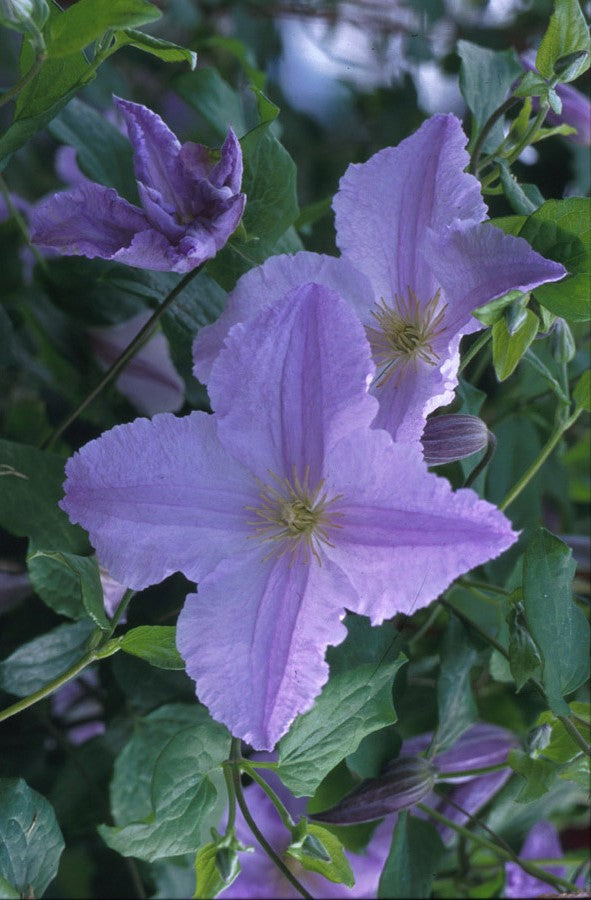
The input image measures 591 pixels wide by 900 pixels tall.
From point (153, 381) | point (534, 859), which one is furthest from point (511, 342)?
point (534, 859)

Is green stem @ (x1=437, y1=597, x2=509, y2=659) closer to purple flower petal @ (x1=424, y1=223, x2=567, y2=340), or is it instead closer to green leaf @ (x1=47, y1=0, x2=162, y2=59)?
purple flower petal @ (x1=424, y1=223, x2=567, y2=340)

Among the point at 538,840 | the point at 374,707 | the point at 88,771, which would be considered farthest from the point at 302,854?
the point at 538,840

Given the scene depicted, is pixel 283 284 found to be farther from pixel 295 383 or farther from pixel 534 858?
pixel 534 858

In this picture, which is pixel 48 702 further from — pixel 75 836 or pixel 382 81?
pixel 382 81

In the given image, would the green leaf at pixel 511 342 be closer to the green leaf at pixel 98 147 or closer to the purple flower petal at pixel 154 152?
the purple flower petal at pixel 154 152

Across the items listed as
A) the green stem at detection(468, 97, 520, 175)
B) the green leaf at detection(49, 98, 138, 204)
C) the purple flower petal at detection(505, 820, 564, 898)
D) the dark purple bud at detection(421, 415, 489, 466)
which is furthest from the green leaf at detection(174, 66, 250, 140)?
the purple flower petal at detection(505, 820, 564, 898)
